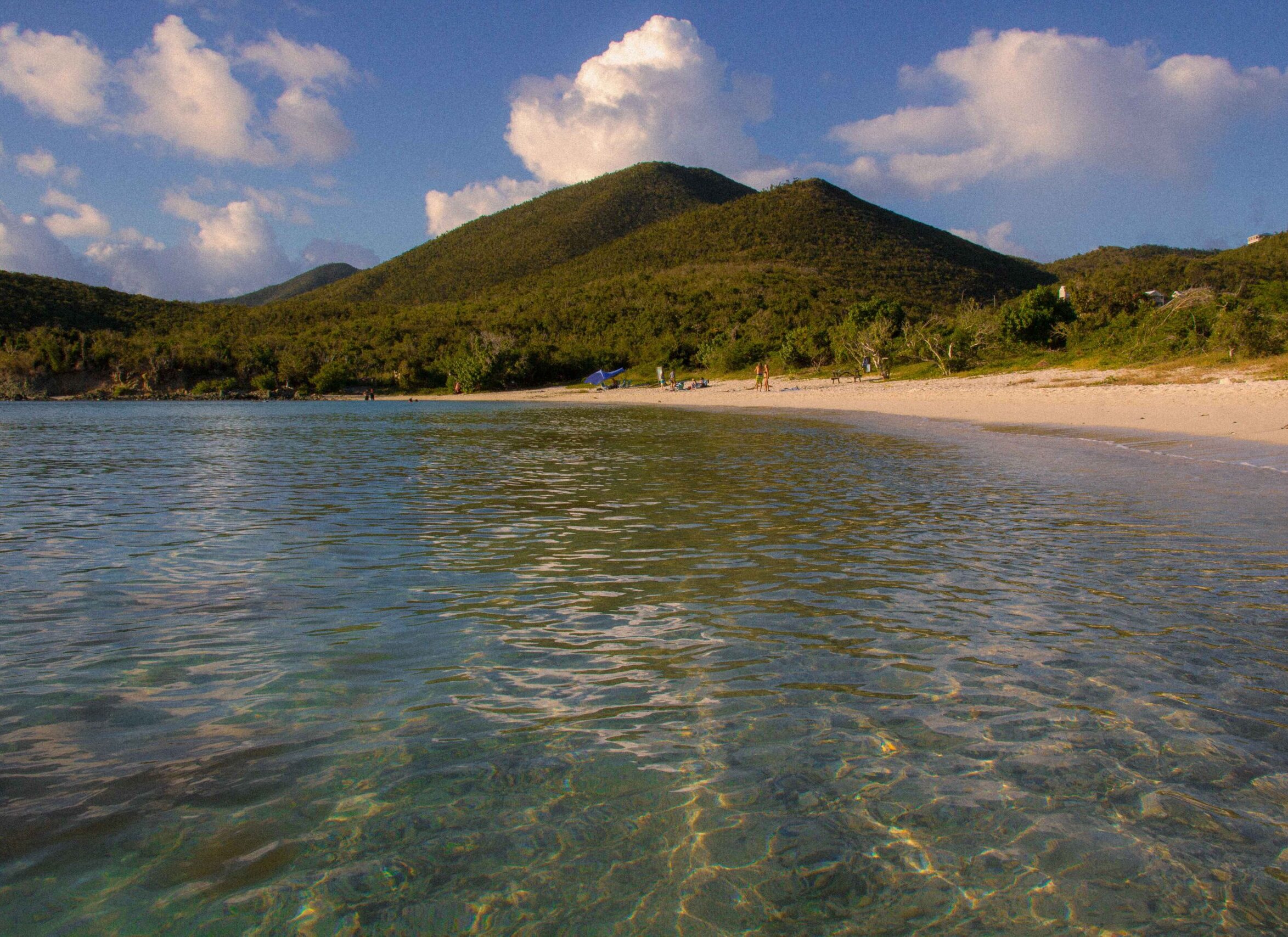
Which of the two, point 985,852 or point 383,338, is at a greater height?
point 383,338

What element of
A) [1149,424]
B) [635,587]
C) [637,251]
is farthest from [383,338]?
[635,587]

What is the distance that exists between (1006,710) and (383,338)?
9611 cm

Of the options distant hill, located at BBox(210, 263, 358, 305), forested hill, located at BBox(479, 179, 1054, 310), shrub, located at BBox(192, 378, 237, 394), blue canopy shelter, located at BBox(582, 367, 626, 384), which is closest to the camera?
blue canopy shelter, located at BBox(582, 367, 626, 384)

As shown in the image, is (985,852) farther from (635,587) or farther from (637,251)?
(637,251)

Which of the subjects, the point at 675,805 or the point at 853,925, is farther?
the point at 675,805

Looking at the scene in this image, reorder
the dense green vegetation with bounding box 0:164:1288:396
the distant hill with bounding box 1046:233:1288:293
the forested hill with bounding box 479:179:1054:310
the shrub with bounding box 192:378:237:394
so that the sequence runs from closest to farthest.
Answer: the dense green vegetation with bounding box 0:164:1288:396, the distant hill with bounding box 1046:233:1288:293, the shrub with bounding box 192:378:237:394, the forested hill with bounding box 479:179:1054:310

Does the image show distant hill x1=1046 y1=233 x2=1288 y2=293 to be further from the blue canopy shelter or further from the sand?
the blue canopy shelter

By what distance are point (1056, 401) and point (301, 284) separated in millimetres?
188020

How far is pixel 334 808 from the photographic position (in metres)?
3.45

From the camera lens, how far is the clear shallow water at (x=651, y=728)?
289 cm

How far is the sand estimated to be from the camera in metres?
20.6

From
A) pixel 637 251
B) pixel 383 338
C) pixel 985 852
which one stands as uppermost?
pixel 637 251

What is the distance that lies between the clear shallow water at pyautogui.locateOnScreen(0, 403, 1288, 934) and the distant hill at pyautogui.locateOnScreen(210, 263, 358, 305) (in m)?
185

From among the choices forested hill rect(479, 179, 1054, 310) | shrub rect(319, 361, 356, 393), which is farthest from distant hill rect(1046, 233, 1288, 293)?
shrub rect(319, 361, 356, 393)
